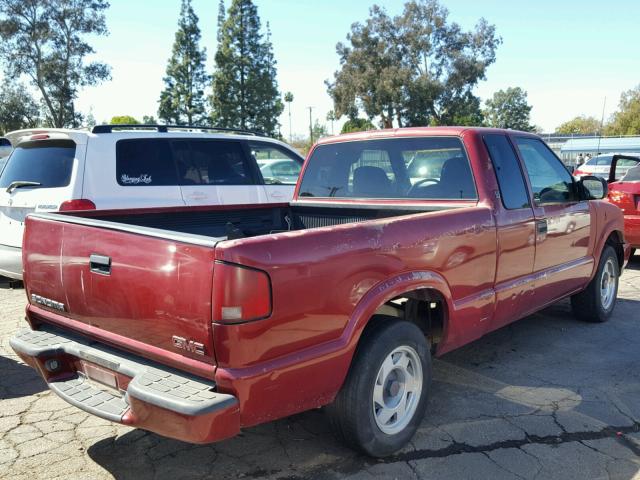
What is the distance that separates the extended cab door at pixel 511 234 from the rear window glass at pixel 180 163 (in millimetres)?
3781

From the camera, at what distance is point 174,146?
654 centimetres

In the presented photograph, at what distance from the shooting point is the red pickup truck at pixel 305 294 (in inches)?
91.4

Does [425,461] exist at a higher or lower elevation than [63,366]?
lower

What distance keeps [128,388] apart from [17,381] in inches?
89.6

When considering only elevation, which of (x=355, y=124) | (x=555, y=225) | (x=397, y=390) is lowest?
(x=397, y=390)

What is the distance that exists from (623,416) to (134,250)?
10.6 feet

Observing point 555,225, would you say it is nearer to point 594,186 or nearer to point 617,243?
point 594,186

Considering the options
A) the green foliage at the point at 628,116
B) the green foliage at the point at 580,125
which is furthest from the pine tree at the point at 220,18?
the green foliage at the point at 580,125

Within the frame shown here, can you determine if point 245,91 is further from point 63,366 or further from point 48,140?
point 63,366

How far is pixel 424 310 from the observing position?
3615 millimetres

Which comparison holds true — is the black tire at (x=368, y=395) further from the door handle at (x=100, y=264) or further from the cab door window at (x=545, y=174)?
the cab door window at (x=545, y=174)

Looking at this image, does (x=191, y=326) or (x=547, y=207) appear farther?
(x=547, y=207)

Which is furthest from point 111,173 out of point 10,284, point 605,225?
point 605,225

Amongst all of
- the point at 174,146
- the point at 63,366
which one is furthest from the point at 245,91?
the point at 63,366
